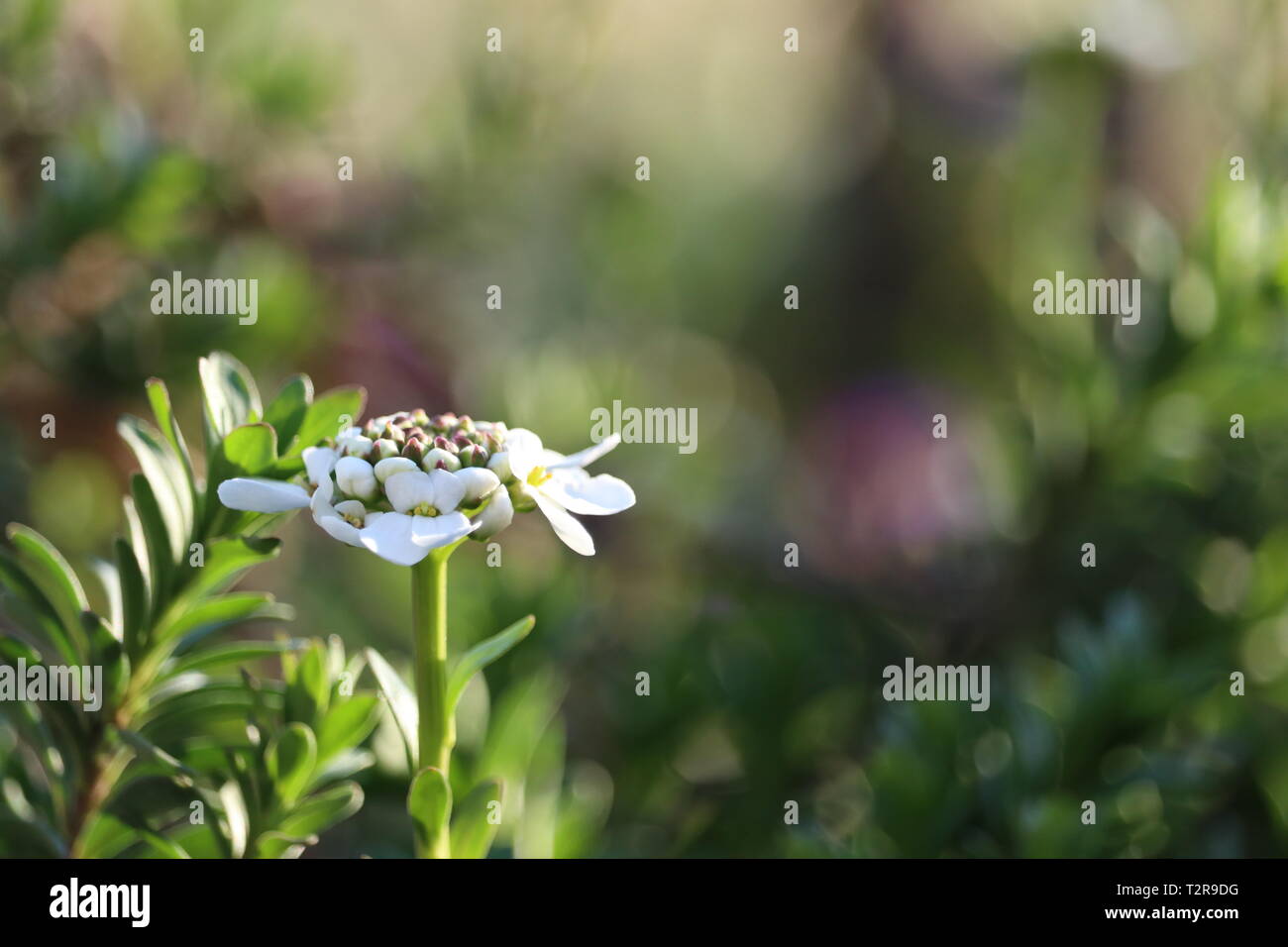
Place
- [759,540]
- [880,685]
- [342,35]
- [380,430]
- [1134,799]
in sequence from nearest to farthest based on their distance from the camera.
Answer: [380,430] → [1134,799] → [880,685] → [759,540] → [342,35]

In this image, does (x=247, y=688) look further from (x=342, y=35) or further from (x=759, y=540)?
(x=342, y=35)

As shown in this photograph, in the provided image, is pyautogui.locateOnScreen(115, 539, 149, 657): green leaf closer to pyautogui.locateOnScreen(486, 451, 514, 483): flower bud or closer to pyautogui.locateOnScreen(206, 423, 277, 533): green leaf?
pyautogui.locateOnScreen(206, 423, 277, 533): green leaf

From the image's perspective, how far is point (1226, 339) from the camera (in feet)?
2.85

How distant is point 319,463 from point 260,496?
0.08 feet

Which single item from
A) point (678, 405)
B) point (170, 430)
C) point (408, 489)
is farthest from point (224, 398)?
point (678, 405)

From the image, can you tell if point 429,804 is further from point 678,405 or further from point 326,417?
point 678,405

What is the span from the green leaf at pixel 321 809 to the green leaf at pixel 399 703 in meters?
0.06

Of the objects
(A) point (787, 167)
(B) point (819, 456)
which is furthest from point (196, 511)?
(A) point (787, 167)

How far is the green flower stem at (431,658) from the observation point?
1.37 feet

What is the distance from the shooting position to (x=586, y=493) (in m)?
0.45

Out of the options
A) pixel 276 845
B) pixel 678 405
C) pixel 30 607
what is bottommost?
pixel 276 845

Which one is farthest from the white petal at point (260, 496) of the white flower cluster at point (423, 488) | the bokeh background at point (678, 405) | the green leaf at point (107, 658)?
the bokeh background at point (678, 405)

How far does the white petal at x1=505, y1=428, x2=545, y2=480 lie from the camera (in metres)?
0.42

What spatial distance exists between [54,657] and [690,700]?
45 cm
